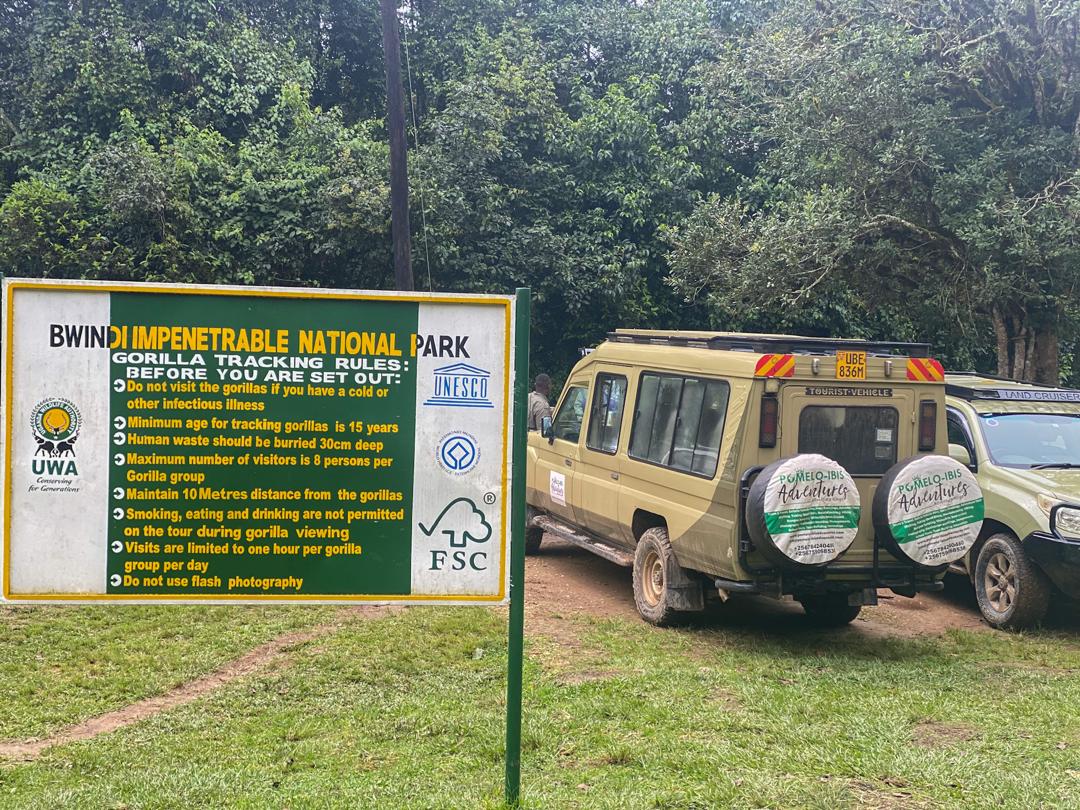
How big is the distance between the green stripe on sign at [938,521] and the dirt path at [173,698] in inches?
159

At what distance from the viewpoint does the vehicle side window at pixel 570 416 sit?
10383 millimetres

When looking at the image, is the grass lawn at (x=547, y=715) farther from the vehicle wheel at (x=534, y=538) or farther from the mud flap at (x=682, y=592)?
the vehicle wheel at (x=534, y=538)

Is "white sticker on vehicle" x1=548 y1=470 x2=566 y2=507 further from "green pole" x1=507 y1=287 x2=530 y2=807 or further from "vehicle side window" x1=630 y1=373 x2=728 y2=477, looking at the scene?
"green pole" x1=507 y1=287 x2=530 y2=807

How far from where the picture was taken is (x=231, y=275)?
19.0m

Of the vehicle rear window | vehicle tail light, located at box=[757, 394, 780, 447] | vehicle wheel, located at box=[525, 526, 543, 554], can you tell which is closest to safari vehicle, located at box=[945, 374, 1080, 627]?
the vehicle rear window

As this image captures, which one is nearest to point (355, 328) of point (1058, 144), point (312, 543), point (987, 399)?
point (312, 543)

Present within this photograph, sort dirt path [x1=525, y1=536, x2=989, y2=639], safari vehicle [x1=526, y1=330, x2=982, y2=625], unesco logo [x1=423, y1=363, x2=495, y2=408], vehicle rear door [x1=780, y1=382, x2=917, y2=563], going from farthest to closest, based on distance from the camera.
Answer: dirt path [x1=525, y1=536, x2=989, y2=639]
vehicle rear door [x1=780, y1=382, x2=917, y2=563]
safari vehicle [x1=526, y1=330, x2=982, y2=625]
unesco logo [x1=423, y1=363, x2=495, y2=408]

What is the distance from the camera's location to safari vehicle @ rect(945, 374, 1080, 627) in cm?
855

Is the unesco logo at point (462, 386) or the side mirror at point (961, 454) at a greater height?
the unesco logo at point (462, 386)

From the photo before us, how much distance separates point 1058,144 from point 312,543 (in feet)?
39.7

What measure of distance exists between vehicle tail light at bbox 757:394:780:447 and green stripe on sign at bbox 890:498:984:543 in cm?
99

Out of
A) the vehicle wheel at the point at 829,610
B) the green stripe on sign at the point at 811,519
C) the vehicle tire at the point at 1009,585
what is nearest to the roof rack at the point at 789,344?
the green stripe on sign at the point at 811,519

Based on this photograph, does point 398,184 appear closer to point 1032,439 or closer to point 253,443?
point 1032,439

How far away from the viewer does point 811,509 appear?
7301 millimetres
